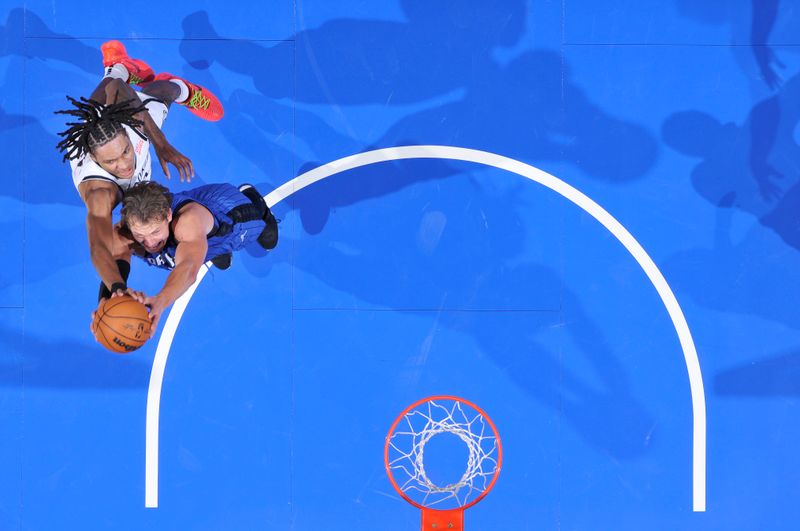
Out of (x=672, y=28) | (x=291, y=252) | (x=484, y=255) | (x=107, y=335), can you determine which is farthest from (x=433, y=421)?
(x=672, y=28)

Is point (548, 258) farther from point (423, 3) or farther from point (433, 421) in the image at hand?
point (423, 3)

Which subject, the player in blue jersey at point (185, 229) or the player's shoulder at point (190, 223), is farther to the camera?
the player's shoulder at point (190, 223)

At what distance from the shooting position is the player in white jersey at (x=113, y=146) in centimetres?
407

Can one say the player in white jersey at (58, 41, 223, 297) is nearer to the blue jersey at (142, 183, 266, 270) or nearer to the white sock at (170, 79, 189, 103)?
the white sock at (170, 79, 189, 103)

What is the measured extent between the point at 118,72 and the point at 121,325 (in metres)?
2.12

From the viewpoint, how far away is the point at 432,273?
5355 millimetres

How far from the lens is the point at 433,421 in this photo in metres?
5.14

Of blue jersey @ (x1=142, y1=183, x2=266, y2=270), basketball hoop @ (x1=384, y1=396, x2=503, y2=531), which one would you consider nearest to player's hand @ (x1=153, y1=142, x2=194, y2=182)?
blue jersey @ (x1=142, y1=183, x2=266, y2=270)

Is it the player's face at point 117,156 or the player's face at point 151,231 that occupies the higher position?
the player's face at point 117,156

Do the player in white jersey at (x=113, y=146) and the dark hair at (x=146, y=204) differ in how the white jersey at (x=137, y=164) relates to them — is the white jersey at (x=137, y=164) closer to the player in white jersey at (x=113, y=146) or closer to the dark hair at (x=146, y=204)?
the player in white jersey at (x=113, y=146)

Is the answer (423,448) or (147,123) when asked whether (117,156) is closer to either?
(147,123)

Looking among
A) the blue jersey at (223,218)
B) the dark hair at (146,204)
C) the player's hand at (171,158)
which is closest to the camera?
the dark hair at (146,204)

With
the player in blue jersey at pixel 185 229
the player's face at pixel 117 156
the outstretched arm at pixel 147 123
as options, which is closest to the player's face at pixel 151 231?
the player in blue jersey at pixel 185 229

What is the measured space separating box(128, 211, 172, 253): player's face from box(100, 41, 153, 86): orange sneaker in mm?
1585
